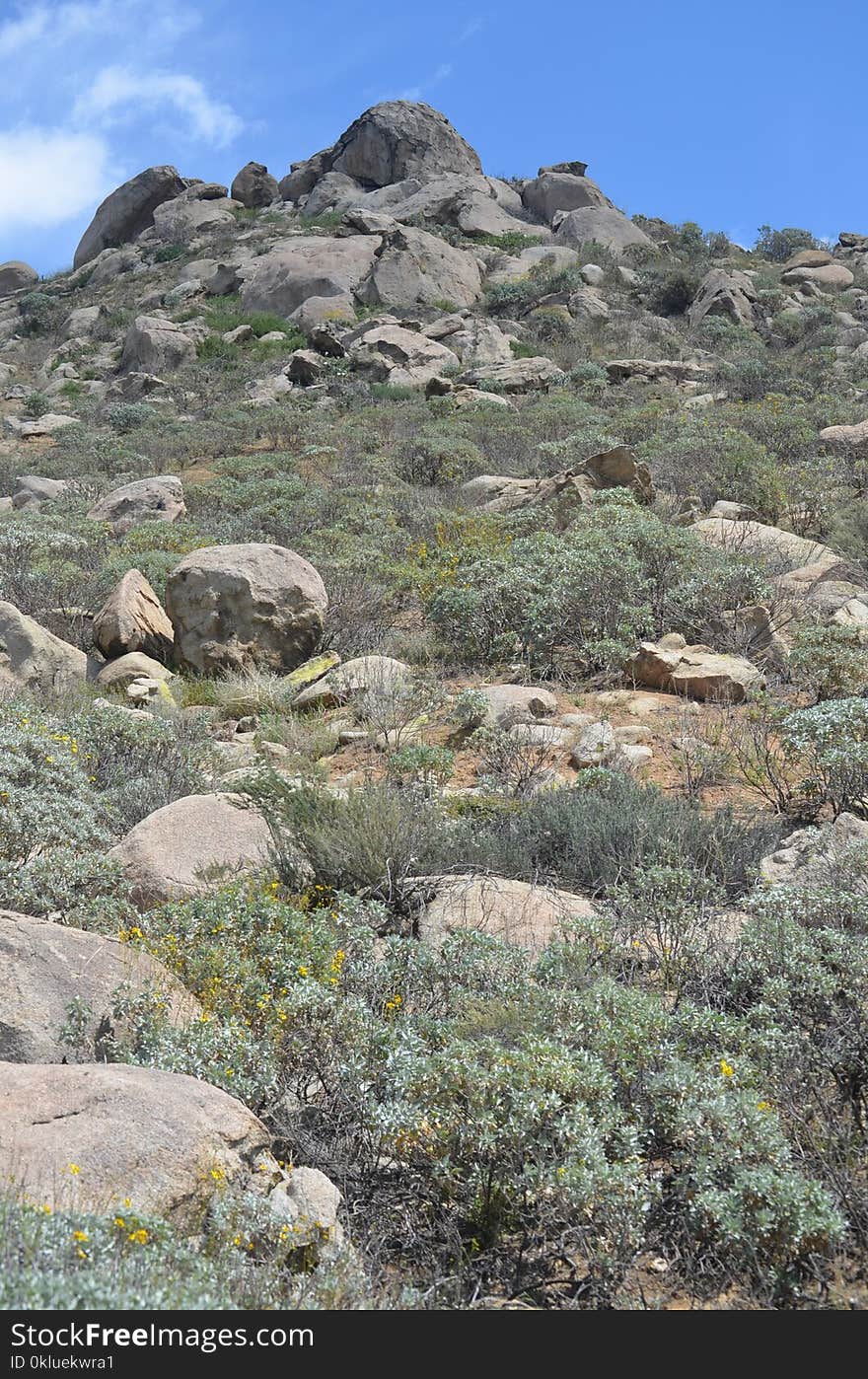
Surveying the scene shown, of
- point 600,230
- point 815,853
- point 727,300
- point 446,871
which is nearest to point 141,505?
point 446,871

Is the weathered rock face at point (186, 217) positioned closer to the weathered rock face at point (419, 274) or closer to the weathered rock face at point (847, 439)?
the weathered rock face at point (419, 274)

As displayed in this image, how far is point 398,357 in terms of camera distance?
21.6 metres

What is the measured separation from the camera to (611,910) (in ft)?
12.9

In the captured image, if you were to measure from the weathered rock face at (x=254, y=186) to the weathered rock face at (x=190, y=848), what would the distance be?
39032 millimetres

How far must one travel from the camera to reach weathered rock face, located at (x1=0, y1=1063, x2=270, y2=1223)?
2217 millimetres

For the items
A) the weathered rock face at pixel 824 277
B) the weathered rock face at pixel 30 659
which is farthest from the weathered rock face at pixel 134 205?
the weathered rock face at pixel 30 659

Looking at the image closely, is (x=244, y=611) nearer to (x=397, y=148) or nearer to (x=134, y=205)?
(x=397, y=148)

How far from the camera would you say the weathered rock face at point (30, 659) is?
6941 millimetres

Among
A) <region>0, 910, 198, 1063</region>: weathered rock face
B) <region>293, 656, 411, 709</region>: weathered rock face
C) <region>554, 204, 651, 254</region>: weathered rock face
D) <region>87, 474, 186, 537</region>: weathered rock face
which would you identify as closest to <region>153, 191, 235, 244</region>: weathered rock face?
<region>554, 204, 651, 254</region>: weathered rock face

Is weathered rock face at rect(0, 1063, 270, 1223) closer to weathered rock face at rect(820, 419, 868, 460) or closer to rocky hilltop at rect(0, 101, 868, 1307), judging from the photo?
rocky hilltop at rect(0, 101, 868, 1307)

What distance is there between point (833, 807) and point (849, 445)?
8980mm

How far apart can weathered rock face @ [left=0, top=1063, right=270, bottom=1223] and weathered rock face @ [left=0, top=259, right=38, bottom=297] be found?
142 ft

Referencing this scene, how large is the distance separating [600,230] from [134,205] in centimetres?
1829

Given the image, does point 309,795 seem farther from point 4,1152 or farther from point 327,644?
point 327,644
